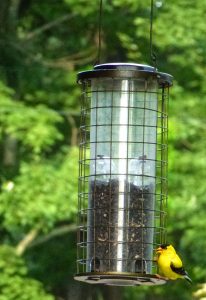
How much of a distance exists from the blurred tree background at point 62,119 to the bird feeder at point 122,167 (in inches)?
348

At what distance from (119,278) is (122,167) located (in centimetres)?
73

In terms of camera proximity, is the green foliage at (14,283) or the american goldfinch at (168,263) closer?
the american goldfinch at (168,263)

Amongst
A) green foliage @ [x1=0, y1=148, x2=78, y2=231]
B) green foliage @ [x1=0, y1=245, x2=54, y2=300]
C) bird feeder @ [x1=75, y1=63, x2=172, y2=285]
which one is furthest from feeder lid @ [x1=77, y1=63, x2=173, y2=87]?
green foliage @ [x1=0, y1=245, x2=54, y2=300]

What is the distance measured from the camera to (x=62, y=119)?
61.5 ft

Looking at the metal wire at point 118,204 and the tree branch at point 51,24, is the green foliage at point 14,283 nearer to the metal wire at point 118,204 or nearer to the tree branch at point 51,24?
the tree branch at point 51,24

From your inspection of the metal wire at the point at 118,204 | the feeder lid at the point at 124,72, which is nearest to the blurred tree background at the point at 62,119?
the metal wire at the point at 118,204

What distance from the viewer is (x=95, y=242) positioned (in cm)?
795

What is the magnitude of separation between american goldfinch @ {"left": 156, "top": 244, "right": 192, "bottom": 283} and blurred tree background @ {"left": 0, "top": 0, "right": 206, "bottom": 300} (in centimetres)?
874

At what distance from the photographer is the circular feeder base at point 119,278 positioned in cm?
764

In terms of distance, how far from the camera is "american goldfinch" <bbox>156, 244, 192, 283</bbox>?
802cm

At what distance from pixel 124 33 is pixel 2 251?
4.76m


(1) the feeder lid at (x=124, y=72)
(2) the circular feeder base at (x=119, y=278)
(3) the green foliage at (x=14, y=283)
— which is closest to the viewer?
(2) the circular feeder base at (x=119, y=278)

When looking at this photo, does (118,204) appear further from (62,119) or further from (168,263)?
(62,119)

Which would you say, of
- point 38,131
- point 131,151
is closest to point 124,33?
point 38,131
